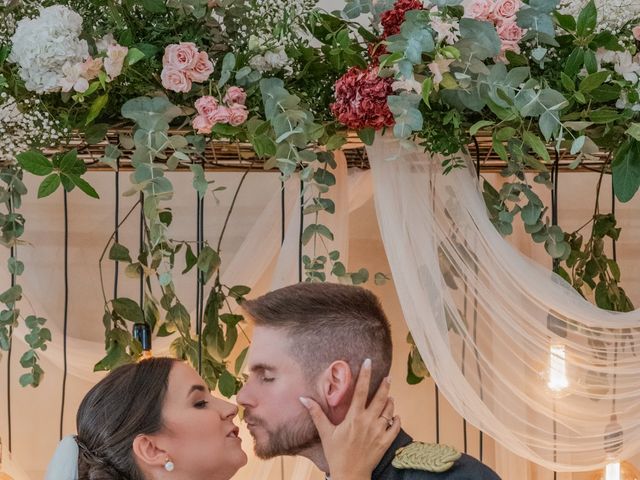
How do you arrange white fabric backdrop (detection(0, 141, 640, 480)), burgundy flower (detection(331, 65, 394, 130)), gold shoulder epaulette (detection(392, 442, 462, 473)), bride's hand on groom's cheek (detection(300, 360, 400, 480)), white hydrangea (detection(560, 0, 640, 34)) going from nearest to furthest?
gold shoulder epaulette (detection(392, 442, 462, 473))
bride's hand on groom's cheek (detection(300, 360, 400, 480))
burgundy flower (detection(331, 65, 394, 130))
white hydrangea (detection(560, 0, 640, 34))
white fabric backdrop (detection(0, 141, 640, 480))

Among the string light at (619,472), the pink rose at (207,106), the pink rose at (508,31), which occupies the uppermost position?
the pink rose at (508,31)

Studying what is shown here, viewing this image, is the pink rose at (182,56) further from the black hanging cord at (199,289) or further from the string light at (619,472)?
the string light at (619,472)

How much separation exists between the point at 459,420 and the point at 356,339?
133cm

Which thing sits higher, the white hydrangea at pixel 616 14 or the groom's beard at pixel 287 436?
the white hydrangea at pixel 616 14

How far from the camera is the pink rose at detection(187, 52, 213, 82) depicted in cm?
242

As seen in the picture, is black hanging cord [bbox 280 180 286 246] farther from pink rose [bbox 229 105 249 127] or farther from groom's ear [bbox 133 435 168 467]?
groom's ear [bbox 133 435 168 467]

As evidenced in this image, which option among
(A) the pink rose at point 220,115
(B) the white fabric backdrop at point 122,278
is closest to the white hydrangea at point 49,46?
(A) the pink rose at point 220,115

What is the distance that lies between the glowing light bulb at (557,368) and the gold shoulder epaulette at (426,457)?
393mm

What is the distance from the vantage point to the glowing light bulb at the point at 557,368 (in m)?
2.47

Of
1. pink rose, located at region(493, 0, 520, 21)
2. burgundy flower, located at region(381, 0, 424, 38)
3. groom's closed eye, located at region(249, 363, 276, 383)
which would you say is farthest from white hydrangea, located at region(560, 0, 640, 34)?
groom's closed eye, located at region(249, 363, 276, 383)

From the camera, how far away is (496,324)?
99.8 inches

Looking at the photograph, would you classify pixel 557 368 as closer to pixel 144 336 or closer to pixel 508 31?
pixel 508 31

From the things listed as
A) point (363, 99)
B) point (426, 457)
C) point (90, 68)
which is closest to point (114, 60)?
point (90, 68)

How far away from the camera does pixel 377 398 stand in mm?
2293
